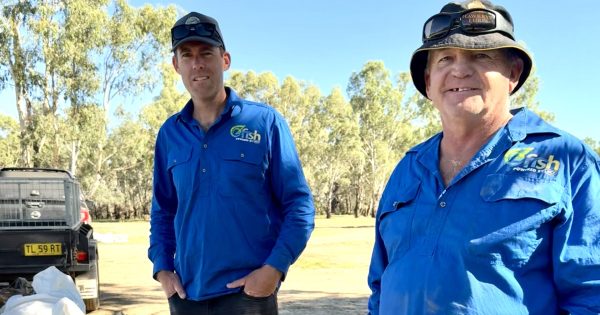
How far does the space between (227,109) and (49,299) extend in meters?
2.33

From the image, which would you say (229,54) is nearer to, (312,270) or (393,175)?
(393,175)

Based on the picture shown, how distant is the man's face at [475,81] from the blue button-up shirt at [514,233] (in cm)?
9

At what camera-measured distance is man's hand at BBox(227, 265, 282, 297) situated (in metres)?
2.45

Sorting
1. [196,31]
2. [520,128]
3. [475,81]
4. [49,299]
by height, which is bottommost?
[49,299]

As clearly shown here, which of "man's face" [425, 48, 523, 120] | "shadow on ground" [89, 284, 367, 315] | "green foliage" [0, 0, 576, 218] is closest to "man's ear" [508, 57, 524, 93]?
"man's face" [425, 48, 523, 120]

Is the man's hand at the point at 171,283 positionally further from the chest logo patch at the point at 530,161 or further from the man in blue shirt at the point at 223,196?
the chest logo patch at the point at 530,161

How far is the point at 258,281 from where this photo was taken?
2449 millimetres

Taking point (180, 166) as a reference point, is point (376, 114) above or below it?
above

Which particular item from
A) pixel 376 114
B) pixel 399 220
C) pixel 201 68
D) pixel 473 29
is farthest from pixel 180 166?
pixel 376 114

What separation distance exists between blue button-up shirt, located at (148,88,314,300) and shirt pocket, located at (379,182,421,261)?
0.76 meters

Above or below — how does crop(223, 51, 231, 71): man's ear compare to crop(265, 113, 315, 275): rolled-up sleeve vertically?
above

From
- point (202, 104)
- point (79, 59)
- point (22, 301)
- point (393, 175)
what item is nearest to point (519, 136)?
point (393, 175)

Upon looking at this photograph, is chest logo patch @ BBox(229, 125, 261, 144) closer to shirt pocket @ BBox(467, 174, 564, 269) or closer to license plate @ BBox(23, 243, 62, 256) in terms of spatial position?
shirt pocket @ BBox(467, 174, 564, 269)

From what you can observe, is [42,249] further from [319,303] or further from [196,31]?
[196,31]
